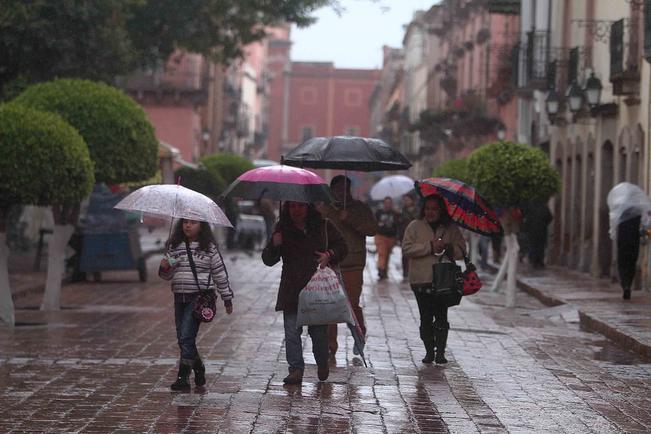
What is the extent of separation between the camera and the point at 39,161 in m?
18.4

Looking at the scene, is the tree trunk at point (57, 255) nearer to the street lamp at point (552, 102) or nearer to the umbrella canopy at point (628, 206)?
the umbrella canopy at point (628, 206)

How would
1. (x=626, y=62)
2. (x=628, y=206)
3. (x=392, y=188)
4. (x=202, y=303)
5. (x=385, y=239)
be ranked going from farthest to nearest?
(x=392, y=188) < (x=385, y=239) < (x=626, y=62) < (x=628, y=206) < (x=202, y=303)

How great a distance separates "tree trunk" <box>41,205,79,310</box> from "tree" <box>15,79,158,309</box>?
3244 millimetres

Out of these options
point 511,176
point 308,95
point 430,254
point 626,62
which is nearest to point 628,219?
point 511,176

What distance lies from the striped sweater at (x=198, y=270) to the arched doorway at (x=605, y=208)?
18.5 meters

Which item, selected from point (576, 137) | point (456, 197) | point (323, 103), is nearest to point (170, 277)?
point (456, 197)

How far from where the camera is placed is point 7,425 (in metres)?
9.39

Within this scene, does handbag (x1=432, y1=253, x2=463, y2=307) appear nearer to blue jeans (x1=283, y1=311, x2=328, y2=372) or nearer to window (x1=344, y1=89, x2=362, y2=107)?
blue jeans (x1=283, y1=311, x2=328, y2=372)

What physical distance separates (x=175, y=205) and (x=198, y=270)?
0.52m

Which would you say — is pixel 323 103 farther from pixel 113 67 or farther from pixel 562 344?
pixel 562 344

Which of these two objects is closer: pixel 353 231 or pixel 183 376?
pixel 183 376

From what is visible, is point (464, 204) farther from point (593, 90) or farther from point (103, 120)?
point (593, 90)

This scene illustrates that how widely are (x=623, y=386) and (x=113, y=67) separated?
63.8 ft

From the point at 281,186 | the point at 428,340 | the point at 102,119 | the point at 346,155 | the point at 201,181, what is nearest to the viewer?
the point at 281,186
